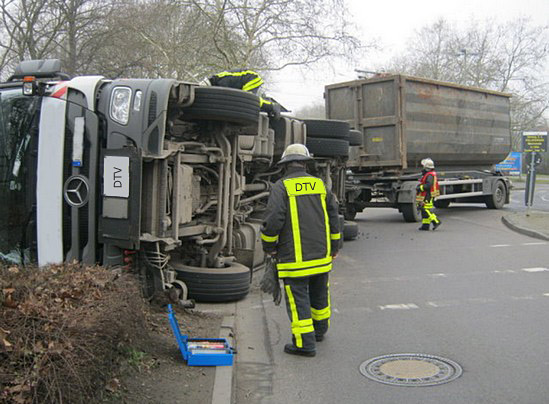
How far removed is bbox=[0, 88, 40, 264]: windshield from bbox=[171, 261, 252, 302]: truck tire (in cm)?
158

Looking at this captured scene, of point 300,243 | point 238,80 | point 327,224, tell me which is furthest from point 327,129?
point 300,243

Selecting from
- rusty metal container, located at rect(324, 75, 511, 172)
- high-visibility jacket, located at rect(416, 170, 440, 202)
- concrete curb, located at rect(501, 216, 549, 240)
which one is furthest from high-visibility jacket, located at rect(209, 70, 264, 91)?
rusty metal container, located at rect(324, 75, 511, 172)

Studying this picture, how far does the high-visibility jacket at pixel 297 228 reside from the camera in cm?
523

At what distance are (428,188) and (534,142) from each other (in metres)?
3.98

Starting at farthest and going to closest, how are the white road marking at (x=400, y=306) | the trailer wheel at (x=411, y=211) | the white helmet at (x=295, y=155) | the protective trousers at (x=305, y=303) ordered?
1. the trailer wheel at (x=411, y=211)
2. the white road marking at (x=400, y=306)
3. the white helmet at (x=295, y=155)
4. the protective trousers at (x=305, y=303)

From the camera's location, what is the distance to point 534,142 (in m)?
16.0

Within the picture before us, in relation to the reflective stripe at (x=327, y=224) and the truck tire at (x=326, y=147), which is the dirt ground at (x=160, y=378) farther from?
the truck tire at (x=326, y=147)

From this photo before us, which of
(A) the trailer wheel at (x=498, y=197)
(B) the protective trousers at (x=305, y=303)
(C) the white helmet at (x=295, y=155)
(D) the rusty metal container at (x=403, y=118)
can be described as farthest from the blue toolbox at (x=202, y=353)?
(A) the trailer wheel at (x=498, y=197)

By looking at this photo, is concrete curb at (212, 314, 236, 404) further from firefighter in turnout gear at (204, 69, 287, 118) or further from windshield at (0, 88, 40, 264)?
firefighter in turnout gear at (204, 69, 287, 118)

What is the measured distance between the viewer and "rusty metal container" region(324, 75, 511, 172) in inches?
597

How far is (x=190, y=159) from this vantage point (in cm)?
639

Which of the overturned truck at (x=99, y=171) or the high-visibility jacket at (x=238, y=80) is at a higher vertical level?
the high-visibility jacket at (x=238, y=80)

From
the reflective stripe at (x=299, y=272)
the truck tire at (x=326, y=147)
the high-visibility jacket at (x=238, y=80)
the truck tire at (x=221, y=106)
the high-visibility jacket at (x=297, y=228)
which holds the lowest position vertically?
the reflective stripe at (x=299, y=272)

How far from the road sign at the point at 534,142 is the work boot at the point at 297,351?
12537 millimetres
